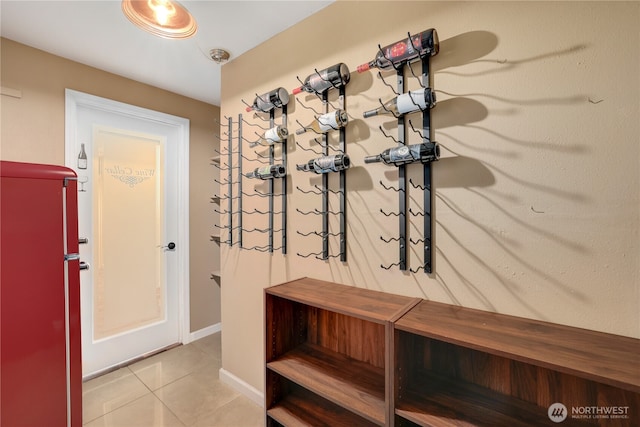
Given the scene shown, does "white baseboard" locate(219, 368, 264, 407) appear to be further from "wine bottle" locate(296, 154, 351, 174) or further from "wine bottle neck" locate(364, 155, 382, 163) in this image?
"wine bottle neck" locate(364, 155, 382, 163)

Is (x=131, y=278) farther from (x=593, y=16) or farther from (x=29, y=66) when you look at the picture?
(x=593, y=16)

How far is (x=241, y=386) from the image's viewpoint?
6.77 feet

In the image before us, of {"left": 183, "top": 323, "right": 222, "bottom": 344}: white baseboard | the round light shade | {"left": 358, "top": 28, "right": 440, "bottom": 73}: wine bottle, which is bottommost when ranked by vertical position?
{"left": 183, "top": 323, "right": 222, "bottom": 344}: white baseboard

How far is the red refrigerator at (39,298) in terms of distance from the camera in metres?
1.20

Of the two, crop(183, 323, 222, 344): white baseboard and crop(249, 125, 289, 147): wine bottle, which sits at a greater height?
crop(249, 125, 289, 147): wine bottle

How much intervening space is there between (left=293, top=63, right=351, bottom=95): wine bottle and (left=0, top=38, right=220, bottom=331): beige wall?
85cm

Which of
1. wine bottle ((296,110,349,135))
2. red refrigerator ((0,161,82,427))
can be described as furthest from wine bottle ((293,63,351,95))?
red refrigerator ((0,161,82,427))

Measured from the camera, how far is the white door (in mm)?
2258

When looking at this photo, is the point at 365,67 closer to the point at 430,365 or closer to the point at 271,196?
the point at 271,196

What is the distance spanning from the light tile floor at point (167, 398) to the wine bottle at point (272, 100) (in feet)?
6.33

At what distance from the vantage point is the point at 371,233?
4.64 feet

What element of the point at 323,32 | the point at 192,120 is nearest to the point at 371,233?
the point at 323,32

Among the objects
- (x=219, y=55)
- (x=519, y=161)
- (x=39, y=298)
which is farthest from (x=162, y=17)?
(x=519, y=161)

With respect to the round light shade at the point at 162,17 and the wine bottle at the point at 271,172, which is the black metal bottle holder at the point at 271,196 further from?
the round light shade at the point at 162,17
